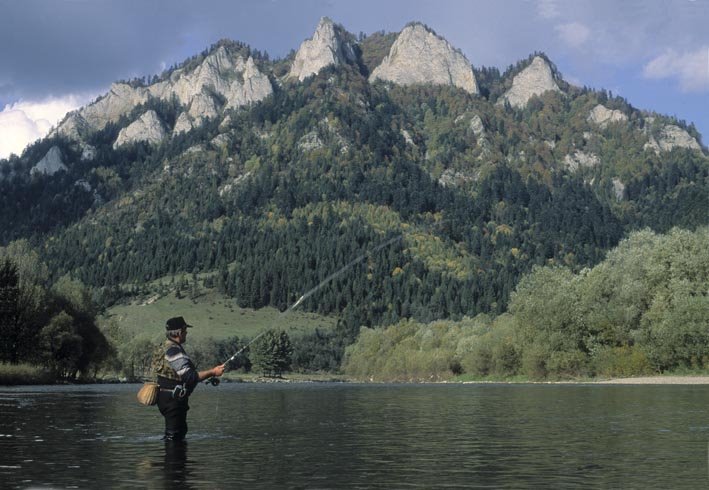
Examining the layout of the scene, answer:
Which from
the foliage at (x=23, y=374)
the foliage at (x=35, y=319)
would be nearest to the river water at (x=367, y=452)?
the foliage at (x=23, y=374)

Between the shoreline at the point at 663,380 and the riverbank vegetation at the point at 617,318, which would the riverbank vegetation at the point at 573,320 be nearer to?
the riverbank vegetation at the point at 617,318

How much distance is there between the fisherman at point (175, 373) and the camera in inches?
843

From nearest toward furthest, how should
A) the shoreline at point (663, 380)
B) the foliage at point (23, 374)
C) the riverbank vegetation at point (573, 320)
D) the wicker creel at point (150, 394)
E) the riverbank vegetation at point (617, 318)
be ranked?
the wicker creel at point (150, 394), the shoreline at point (663, 380), the riverbank vegetation at point (617, 318), the riverbank vegetation at point (573, 320), the foliage at point (23, 374)

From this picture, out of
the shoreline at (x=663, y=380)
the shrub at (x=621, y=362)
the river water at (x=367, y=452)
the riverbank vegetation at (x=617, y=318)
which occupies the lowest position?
the shoreline at (x=663, y=380)

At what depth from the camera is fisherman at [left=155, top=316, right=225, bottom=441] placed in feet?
70.3

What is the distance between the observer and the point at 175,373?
71.6ft

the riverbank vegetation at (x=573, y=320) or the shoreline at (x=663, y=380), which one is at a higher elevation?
the riverbank vegetation at (x=573, y=320)

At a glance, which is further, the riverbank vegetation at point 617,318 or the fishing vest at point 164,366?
the riverbank vegetation at point 617,318

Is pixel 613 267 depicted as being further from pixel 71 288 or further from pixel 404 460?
pixel 404 460

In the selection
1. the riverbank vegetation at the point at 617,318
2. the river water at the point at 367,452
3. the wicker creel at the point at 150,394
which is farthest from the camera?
the riverbank vegetation at the point at 617,318

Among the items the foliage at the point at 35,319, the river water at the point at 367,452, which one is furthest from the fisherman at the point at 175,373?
the foliage at the point at 35,319

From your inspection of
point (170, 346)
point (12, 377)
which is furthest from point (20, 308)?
point (170, 346)

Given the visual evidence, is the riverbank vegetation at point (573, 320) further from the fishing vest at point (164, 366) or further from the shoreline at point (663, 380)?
the fishing vest at point (164, 366)

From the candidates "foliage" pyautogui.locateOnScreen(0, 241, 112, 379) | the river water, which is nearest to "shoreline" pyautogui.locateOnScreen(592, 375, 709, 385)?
the river water
